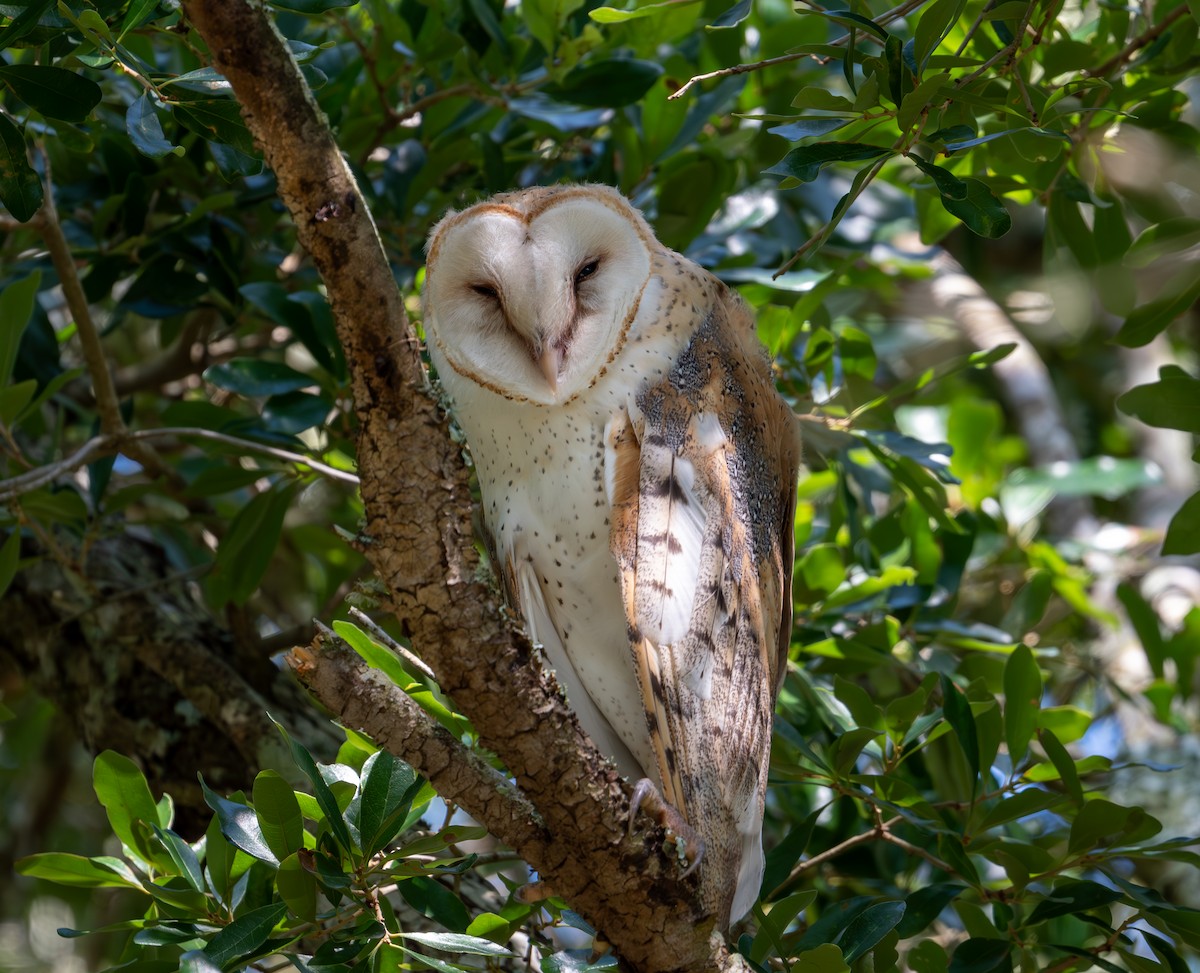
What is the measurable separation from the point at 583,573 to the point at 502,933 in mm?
645

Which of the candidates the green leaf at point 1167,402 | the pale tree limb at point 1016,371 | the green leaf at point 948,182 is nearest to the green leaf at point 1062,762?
the green leaf at point 1167,402

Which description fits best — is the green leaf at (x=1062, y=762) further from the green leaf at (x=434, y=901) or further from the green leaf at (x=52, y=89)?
the green leaf at (x=52, y=89)

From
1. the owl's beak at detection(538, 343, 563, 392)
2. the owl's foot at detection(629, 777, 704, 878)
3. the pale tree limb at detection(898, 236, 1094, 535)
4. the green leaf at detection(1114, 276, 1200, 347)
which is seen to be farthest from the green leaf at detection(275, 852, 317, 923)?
the pale tree limb at detection(898, 236, 1094, 535)

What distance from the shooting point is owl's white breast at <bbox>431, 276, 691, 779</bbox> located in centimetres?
213

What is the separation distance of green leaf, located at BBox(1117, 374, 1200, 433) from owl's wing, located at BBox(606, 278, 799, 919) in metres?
0.68

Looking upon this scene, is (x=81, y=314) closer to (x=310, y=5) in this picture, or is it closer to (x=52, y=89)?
(x=52, y=89)

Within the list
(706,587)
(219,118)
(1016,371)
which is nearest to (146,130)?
(219,118)

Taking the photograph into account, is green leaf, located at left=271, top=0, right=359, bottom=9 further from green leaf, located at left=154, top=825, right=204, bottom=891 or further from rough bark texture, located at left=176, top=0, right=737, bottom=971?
green leaf, located at left=154, top=825, right=204, bottom=891

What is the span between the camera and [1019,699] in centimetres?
226

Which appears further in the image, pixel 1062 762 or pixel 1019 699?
pixel 1019 699

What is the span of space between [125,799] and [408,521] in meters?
0.84

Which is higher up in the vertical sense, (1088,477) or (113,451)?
(113,451)

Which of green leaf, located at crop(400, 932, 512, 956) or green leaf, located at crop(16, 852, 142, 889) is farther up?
green leaf, located at crop(16, 852, 142, 889)

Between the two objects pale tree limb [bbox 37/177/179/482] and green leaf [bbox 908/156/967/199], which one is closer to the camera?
green leaf [bbox 908/156/967/199]
